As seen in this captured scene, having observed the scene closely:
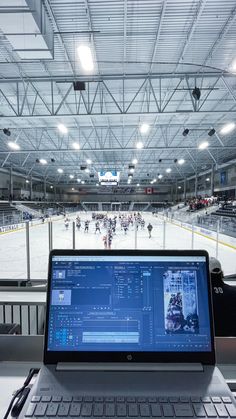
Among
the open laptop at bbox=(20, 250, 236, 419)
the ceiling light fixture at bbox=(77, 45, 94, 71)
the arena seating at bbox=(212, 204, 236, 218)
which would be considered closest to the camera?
the open laptop at bbox=(20, 250, 236, 419)

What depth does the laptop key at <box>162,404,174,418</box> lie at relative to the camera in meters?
0.89

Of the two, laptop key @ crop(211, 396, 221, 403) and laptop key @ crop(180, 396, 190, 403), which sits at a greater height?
laptop key @ crop(211, 396, 221, 403)

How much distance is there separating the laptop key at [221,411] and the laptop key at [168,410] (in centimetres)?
16

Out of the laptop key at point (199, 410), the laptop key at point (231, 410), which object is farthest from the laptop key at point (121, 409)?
the laptop key at point (231, 410)

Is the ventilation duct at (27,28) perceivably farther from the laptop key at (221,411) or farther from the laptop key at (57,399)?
the laptop key at (221,411)

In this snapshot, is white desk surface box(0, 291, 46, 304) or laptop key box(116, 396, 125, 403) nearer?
laptop key box(116, 396, 125, 403)

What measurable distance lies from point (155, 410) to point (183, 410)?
0.31 ft

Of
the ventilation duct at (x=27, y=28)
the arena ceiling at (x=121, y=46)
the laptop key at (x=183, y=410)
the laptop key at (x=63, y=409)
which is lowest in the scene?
the laptop key at (x=183, y=410)

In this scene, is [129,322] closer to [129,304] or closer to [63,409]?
[129,304]

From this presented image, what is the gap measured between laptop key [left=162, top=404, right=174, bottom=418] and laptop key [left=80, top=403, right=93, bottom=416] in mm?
251

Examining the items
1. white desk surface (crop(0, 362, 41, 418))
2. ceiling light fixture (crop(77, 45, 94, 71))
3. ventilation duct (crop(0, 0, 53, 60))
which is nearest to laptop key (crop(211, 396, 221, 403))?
white desk surface (crop(0, 362, 41, 418))

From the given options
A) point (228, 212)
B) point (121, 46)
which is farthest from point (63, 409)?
point (228, 212)

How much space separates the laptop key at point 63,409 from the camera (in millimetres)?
888

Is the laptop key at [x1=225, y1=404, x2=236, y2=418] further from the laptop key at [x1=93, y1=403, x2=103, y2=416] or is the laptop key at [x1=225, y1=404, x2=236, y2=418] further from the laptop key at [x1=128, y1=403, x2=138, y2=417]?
the laptop key at [x1=93, y1=403, x2=103, y2=416]
